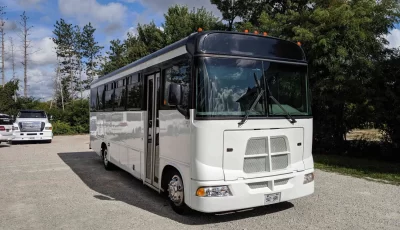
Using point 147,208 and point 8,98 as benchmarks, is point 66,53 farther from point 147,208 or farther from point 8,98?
point 147,208

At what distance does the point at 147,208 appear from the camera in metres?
6.10

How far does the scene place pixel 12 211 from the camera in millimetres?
6047

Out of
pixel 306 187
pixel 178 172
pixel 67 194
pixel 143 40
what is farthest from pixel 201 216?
pixel 143 40

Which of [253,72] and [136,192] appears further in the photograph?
[136,192]

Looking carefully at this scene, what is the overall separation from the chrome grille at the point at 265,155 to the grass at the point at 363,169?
4419 millimetres

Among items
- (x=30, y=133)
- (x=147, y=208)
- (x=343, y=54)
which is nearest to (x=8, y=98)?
(x=30, y=133)

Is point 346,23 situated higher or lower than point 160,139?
higher

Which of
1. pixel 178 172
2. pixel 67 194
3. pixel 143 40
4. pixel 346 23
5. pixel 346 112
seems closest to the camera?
pixel 178 172

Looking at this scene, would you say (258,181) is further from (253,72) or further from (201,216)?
(253,72)

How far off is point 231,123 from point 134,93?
138 inches

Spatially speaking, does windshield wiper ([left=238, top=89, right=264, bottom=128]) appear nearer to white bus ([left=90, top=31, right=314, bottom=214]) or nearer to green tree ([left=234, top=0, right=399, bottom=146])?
white bus ([left=90, top=31, right=314, bottom=214])

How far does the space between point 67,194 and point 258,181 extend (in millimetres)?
4439

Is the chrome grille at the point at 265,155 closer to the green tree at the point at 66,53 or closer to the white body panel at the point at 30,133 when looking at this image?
the white body panel at the point at 30,133

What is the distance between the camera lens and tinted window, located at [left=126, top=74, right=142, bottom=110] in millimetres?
7305
